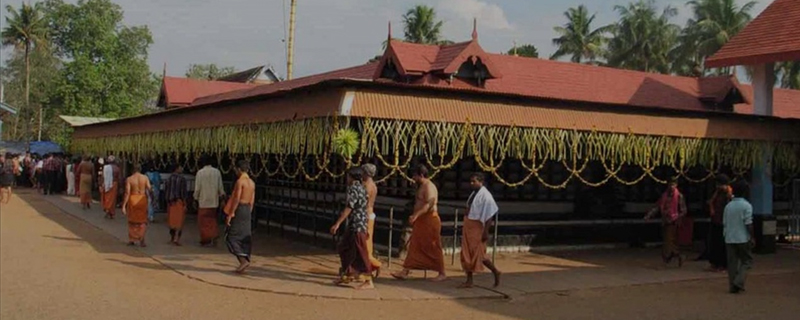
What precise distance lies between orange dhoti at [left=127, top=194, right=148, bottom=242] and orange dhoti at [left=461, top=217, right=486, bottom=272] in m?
6.15

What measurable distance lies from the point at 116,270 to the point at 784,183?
43.1ft

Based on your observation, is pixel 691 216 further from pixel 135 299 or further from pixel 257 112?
pixel 135 299

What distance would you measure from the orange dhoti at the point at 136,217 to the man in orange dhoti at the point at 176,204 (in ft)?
1.52

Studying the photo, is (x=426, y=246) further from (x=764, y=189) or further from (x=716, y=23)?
(x=716, y=23)

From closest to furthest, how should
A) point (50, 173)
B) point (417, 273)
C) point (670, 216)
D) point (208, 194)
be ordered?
point (417, 273) < point (670, 216) < point (208, 194) < point (50, 173)

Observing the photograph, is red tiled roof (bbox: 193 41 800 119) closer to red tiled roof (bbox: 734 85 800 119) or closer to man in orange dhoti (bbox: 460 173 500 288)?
red tiled roof (bbox: 734 85 800 119)

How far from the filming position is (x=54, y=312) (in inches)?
278

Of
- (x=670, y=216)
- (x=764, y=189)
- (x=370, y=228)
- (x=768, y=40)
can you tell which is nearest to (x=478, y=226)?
(x=370, y=228)

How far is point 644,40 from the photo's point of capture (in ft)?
157

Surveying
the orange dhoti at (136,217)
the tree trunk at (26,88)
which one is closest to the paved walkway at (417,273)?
the orange dhoti at (136,217)

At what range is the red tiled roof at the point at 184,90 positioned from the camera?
Answer: 31.4 m

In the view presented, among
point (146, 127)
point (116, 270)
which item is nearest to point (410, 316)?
point (116, 270)

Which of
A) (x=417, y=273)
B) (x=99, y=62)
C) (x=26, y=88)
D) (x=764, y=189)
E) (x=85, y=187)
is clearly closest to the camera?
(x=417, y=273)

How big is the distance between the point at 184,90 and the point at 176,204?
20.6 m
